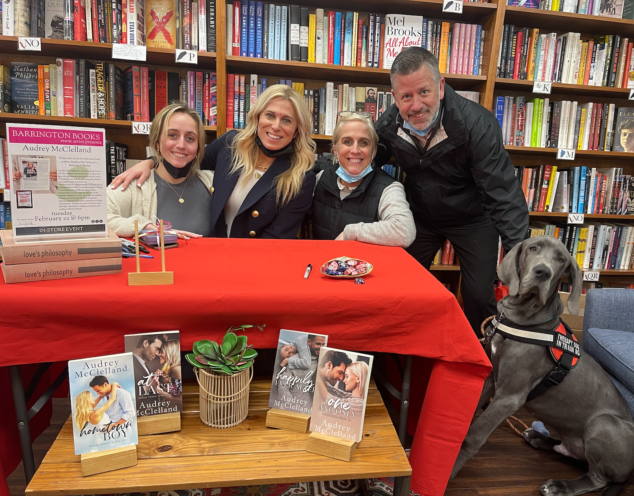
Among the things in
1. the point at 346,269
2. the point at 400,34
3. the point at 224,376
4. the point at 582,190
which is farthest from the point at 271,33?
the point at 582,190

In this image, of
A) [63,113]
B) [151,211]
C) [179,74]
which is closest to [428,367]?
[151,211]

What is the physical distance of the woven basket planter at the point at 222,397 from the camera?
0.99 meters

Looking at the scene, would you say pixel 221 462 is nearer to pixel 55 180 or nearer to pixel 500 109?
pixel 55 180

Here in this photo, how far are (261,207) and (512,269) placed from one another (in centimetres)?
105

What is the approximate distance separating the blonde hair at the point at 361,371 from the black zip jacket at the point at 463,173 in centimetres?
103

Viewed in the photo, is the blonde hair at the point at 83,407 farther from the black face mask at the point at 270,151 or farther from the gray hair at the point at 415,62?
the gray hair at the point at 415,62

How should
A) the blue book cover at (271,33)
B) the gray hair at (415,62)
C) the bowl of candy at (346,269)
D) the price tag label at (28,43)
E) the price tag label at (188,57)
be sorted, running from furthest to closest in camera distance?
the blue book cover at (271,33) → the price tag label at (188,57) → the price tag label at (28,43) → the gray hair at (415,62) → the bowl of candy at (346,269)

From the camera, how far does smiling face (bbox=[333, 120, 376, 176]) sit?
1.77 metres

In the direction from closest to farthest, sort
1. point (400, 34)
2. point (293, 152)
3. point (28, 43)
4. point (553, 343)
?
1. point (553, 343)
2. point (293, 152)
3. point (28, 43)
4. point (400, 34)

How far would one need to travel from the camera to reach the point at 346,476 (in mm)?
926

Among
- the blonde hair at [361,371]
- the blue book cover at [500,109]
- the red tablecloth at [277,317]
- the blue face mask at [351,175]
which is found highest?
the blue book cover at [500,109]

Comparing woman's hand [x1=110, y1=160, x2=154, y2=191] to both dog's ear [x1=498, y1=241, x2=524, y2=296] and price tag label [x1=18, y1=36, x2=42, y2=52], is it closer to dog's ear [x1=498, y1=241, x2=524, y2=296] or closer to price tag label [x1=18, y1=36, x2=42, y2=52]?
price tag label [x1=18, y1=36, x2=42, y2=52]

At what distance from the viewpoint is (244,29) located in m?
2.31

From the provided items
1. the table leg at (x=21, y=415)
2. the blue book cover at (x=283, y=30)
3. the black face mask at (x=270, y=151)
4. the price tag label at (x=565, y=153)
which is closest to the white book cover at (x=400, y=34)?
the blue book cover at (x=283, y=30)
